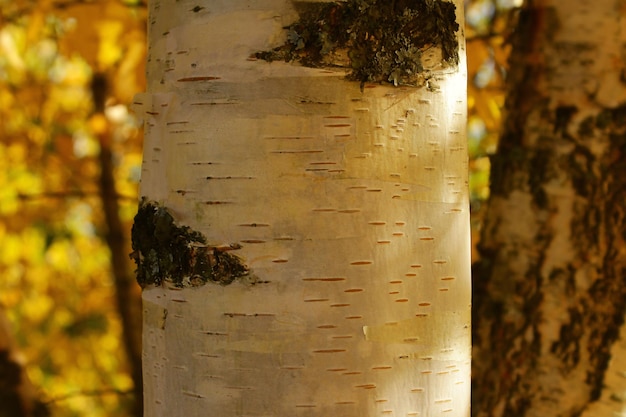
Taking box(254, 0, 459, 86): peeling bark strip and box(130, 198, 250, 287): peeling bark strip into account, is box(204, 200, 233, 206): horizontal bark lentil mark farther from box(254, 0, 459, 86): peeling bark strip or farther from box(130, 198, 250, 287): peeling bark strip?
box(254, 0, 459, 86): peeling bark strip

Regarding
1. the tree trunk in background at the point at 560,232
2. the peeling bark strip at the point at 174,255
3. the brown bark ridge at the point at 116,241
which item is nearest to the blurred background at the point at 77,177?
the brown bark ridge at the point at 116,241

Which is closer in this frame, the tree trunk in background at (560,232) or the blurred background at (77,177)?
the tree trunk in background at (560,232)

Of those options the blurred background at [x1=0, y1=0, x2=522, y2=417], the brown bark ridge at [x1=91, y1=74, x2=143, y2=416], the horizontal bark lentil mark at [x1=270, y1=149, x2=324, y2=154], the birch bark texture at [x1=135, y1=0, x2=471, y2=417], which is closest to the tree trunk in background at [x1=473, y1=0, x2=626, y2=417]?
the blurred background at [x1=0, y1=0, x2=522, y2=417]

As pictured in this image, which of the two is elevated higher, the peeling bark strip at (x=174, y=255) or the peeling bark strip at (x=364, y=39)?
the peeling bark strip at (x=364, y=39)

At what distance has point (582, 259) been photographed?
1496 mm

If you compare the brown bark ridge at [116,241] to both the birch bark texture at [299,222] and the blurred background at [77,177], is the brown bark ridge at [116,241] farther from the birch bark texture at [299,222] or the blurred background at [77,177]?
the birch bark texture at [299,222]

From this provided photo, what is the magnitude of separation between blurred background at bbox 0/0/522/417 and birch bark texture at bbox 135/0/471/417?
40.8 inches

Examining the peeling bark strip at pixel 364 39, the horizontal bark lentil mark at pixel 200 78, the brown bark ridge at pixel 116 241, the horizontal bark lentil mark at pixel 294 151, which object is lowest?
the brown bark ridge at pixel 116 241

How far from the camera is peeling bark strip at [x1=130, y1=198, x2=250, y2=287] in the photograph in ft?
2.57

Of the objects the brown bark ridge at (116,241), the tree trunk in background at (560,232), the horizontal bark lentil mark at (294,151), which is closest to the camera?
the horizontal bark lentil mark at (294,151)

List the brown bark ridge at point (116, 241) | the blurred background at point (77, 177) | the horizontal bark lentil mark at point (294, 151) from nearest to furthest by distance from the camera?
1. the horizontal bark lentil mark at point (294, 151)
2. the blurred background at point (77, 177)
3. the brown bark ridge at point (116, 241)

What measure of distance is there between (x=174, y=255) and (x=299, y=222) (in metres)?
0.17

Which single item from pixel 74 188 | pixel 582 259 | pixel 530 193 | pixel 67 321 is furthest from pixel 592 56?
pixel 67 321

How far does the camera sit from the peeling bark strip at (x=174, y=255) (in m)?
0.78
